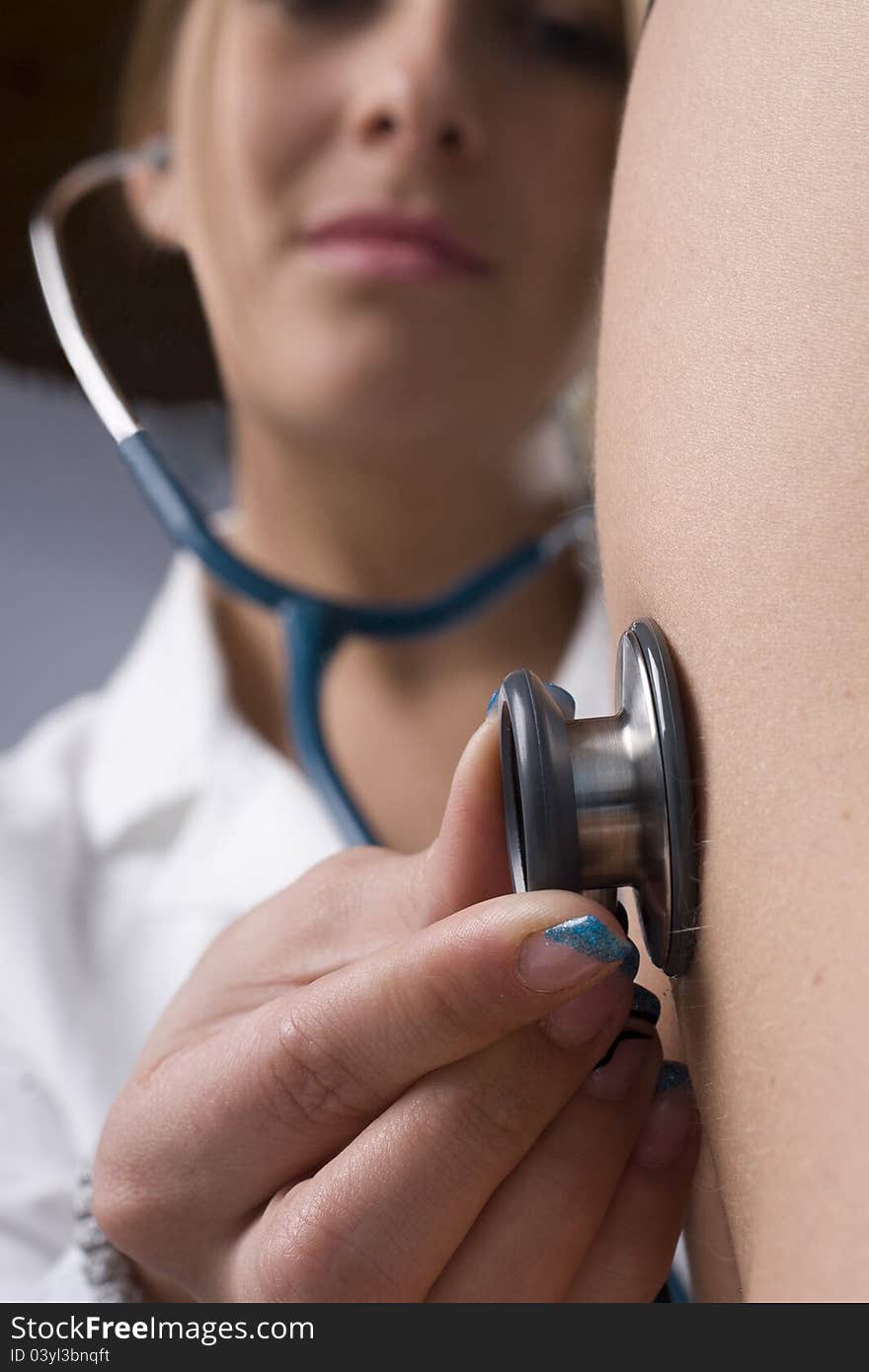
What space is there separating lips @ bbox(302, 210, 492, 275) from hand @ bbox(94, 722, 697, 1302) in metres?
0.53

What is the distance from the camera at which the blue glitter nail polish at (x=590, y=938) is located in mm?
356

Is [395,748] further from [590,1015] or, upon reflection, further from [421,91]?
[590,1015]

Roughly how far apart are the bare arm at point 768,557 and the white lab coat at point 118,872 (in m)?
0.54

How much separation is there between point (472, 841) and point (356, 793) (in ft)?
2.46

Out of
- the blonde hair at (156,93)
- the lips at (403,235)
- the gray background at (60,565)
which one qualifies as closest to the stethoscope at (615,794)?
the lips at (403,235)

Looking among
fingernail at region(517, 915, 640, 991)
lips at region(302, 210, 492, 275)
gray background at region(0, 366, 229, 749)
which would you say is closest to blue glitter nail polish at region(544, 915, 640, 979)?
fingernail at region(517, 915, 640, 991)

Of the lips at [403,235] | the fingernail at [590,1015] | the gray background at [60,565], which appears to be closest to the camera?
the fingernail at [590,1015]

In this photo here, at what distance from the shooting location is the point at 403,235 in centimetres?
88

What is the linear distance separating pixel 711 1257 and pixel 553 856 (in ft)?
0.55

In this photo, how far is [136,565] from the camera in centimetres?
183

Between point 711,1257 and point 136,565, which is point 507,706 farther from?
point 136,565

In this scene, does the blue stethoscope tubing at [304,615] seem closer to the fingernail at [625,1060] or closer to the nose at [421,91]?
the nose at [421,91]

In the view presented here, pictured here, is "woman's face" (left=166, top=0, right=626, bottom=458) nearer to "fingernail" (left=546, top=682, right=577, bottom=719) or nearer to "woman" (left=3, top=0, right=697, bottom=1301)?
"woman" (left=3, top=0, right=697, bottom=1301)

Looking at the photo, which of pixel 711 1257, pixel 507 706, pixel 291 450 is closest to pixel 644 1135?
pixel 711 1257
